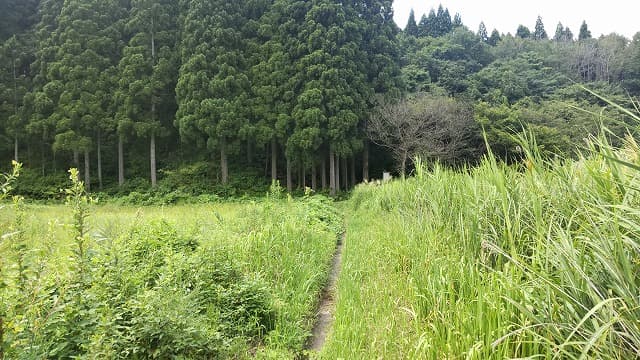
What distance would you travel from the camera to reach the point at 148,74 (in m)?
19.5

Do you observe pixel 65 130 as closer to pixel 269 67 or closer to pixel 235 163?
pixel 235 163

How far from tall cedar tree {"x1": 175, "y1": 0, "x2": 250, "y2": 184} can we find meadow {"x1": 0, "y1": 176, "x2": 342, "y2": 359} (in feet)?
44.1

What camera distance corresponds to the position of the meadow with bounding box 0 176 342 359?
5.19ft

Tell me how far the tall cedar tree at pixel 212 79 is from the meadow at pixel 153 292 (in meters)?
13.4

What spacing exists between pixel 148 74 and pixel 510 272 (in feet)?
70.7

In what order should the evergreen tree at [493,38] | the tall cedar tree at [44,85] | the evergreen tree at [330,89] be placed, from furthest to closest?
the evergreen tree at [493,38]
the tall cedar tree at [44,85]
the evergreen tree at [330,89]

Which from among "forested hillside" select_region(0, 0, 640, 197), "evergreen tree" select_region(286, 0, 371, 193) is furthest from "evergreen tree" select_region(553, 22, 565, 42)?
"evergreen tree" select_region(286, 0, 371, 193)

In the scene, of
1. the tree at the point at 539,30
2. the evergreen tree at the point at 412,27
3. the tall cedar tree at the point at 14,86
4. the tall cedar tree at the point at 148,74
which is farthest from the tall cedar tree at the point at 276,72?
the tree at the point at 539,30

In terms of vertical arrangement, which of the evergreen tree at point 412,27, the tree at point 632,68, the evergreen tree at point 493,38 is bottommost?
the tree at point 632,68

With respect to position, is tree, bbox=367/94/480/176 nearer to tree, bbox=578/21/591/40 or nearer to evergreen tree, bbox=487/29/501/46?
evergreen tree, bbox=487/29/501/46

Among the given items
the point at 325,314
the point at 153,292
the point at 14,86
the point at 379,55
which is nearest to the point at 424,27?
the point at 379,55

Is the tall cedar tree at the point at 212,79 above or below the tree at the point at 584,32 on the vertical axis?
below

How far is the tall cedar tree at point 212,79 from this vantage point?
682 inches

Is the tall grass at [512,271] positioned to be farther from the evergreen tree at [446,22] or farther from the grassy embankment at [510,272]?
the evergreen tree at [446,22]
